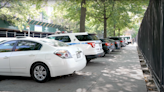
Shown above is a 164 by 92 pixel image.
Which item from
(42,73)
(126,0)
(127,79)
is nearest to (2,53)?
(42,73)

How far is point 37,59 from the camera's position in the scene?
5.49m

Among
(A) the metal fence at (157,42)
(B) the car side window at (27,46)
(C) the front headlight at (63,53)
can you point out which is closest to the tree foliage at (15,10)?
(B) the car side window at (27,46)

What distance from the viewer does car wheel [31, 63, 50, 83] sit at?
5.48 meters

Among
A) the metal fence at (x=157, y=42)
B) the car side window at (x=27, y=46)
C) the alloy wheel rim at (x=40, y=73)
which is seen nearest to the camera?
the metal fence at (x=157, y=42)

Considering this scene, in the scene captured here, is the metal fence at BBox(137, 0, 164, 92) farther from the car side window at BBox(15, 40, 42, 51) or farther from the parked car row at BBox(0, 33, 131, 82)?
the car side window at BBox(15, 40, 42, 51)

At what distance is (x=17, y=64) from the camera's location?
18.8 ft

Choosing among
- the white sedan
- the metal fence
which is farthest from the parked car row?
the metal fence

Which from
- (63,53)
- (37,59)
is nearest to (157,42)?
(63,53)

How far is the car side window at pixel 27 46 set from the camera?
5798 mm

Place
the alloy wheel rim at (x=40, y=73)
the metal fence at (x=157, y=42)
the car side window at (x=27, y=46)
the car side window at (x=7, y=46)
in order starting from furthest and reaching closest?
the car side window at (x=7, y=46), the car side window at (x=27, y=46), the alloy wheel rim at (x=40, y=73), the metal fence at (x=157, y=42)

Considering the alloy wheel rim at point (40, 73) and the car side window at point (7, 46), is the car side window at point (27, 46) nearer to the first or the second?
the car side window at point (7, 46)

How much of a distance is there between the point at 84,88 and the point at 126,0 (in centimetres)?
1425

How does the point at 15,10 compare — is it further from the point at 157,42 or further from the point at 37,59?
the point at 157,42

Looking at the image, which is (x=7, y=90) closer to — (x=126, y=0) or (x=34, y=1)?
(x=34, y=1)
